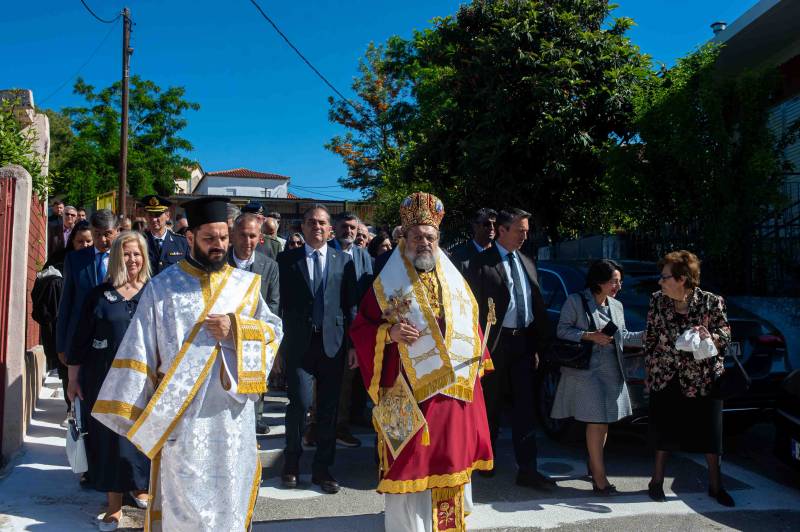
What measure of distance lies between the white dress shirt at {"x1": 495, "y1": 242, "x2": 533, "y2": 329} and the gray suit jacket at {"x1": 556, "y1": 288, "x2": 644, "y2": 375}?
0.26 m

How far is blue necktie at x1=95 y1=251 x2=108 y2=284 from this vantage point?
551 centimetres

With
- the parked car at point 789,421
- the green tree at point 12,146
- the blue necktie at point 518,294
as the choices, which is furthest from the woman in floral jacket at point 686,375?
the green tree at point 12,146

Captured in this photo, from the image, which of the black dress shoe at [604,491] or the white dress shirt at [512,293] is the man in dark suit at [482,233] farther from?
the black dress shoe at [604,491]

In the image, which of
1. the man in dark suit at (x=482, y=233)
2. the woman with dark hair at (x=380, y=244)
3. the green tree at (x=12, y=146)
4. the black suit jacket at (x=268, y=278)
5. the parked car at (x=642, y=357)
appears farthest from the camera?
the woman with dark hair at (x=380, y=244)

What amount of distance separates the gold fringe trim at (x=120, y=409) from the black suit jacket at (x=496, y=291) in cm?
292

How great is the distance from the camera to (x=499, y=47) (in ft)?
49.0

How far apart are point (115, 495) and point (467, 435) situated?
91.8 inches

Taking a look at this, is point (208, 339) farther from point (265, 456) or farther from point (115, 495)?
point (265, 456)

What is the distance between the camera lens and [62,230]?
9.91 m

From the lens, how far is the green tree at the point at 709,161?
28.8 ft

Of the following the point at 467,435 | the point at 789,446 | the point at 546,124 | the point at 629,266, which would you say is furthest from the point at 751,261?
the point at 467,435

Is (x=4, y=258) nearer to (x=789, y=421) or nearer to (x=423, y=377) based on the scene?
(x=423, y=377)

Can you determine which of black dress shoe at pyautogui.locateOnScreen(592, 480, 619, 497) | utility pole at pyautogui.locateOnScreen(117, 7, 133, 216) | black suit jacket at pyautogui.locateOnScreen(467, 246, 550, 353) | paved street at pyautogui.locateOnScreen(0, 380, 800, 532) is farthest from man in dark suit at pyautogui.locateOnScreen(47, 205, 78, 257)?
utility pole at pyautogui.locateOnScreen(117, 7, 133, 216)

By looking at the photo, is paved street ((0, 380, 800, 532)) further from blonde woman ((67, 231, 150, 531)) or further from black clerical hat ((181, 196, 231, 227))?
black clerical hat ((181, 196, 231, 227))
